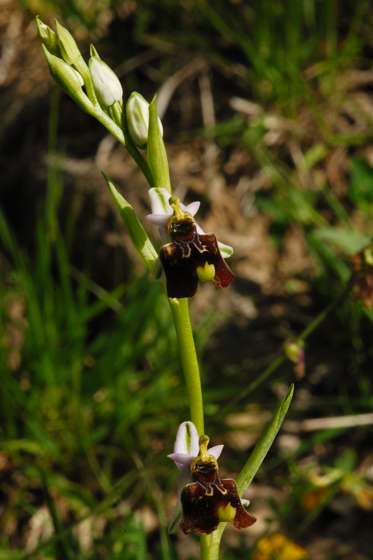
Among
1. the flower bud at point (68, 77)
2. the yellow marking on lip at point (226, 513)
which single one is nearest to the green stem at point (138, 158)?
the flower bud at point (68, 77)

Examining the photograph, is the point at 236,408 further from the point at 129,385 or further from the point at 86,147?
the point at 86,147

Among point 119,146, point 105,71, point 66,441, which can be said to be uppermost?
point 119,146

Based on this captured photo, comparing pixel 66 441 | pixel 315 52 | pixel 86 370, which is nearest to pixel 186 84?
pixel 315 52

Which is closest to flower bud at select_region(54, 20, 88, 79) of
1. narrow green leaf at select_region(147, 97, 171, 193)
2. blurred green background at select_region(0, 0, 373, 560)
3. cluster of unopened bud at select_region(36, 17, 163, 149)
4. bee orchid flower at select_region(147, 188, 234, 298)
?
cluster of unopened bud at select_region(36, 17, 163, 149)

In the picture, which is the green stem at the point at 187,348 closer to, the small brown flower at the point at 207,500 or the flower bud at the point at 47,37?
the small brown flower at the point at 207,500

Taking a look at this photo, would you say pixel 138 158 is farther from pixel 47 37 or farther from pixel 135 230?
pixel 47 37

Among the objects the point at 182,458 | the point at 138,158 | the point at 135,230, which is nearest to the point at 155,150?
the point at 138,158
